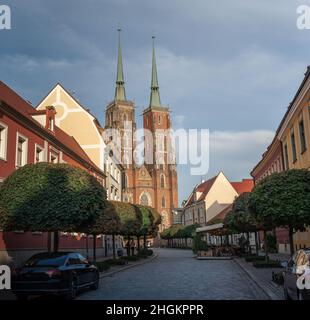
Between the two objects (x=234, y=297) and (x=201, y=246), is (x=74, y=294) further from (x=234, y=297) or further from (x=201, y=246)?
(x=201, y=246)

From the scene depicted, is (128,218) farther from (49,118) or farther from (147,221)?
(49,118)

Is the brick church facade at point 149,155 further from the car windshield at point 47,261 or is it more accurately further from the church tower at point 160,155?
the car windshield at point 47,261

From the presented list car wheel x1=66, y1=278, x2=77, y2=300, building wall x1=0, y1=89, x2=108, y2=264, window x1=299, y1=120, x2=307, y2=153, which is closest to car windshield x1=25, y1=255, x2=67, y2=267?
car wheel x1=66, y1=278, x2=77, y2=300

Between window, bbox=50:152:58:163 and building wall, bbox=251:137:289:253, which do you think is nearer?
window, bbox=50:152:58:163

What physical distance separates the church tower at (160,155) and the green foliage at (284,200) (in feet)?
281

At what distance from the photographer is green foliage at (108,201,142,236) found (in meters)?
32.0

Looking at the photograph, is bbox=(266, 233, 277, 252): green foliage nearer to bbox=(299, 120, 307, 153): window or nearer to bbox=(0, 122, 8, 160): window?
bbox=(299, 120, 307, 153): window

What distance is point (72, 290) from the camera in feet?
42.0

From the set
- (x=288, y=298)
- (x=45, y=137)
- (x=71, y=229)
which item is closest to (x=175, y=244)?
(x=45, y=137)

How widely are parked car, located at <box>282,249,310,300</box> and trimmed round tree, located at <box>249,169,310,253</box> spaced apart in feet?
19.9

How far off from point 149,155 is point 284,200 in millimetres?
93141

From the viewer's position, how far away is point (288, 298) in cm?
1052

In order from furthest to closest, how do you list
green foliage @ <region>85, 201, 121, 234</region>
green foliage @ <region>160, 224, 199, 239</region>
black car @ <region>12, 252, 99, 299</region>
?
1. green foliage @ <region>160, 224, 199, 239</region>
2. green foliage @ <region>85, 201, 121, 234</region>
3. black car @ <region>12, 252, 99, 299</region>
